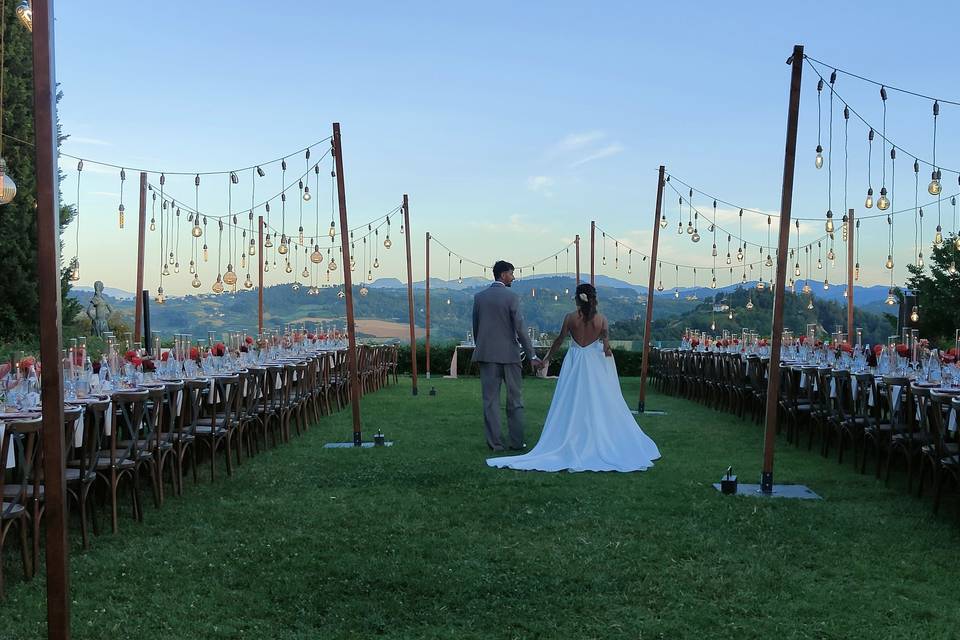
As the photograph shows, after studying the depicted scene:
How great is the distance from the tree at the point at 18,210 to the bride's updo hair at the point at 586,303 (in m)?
12.7

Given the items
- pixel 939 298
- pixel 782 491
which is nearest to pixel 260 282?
pixel 782 491

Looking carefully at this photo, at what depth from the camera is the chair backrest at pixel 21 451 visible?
15.2 ft

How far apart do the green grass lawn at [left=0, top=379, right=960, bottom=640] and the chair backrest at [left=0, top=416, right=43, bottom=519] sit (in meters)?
0.43

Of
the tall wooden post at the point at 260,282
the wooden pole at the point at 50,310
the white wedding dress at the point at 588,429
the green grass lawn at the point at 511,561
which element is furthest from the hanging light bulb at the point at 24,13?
the tall wooden post at the point at 260,282

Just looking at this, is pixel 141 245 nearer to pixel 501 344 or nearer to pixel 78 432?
pixel 501 344

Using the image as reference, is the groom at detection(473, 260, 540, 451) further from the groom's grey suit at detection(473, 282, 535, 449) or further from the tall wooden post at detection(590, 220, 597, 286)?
the tall wooden post at detection(590, 220, 597, 286)

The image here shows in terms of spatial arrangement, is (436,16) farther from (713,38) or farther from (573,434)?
(573,434)

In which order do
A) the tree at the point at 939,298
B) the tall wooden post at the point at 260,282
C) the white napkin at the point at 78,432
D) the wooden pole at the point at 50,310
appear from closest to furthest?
1. the wooden pole at the point at 50,310
2. the white napkin at the point at 78,432
3. the tall wooden post at the point at 260,282
4. the tree at the point at 939,298

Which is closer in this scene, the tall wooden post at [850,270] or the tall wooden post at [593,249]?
the tall wooden post at [850,270]

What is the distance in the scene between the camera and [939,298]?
25.0 metres

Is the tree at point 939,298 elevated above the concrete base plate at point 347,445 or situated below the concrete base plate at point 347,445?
above

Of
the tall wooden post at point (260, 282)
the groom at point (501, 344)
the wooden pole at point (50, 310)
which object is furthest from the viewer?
the tall wooden post at point (260, 282)

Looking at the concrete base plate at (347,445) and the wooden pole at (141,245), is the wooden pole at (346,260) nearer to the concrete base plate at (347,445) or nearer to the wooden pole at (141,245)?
the concrete base plate at (347,445)

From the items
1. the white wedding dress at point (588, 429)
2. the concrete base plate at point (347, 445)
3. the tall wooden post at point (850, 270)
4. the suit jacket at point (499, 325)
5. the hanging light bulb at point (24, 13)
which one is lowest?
the concrete base plate at point (347, 445)
